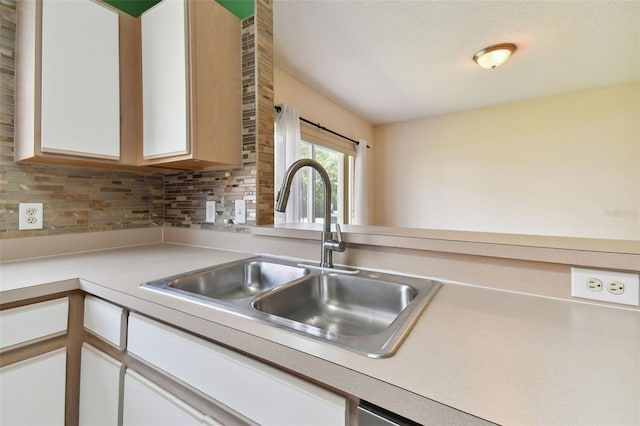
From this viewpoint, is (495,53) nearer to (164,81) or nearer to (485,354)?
(164,81)

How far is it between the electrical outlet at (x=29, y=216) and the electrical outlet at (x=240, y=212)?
32.6 inches

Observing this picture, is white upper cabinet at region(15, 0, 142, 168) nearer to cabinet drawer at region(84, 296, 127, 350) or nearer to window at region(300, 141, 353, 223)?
cabinet drawer at region(84, 296, 127, 350)

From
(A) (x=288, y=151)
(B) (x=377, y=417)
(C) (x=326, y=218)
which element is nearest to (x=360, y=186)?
(A) (x=288, y=151)

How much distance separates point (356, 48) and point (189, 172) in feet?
5.61

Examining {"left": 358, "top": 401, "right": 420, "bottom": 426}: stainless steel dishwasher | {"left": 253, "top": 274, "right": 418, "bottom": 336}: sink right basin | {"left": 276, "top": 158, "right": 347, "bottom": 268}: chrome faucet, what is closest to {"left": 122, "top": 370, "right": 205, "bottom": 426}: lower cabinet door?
{"left": 253, "top": 274, "right": 418, "bottom": 336}: sink right basin

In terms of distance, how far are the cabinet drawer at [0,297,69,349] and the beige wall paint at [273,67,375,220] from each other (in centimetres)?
175

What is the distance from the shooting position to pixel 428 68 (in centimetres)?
270

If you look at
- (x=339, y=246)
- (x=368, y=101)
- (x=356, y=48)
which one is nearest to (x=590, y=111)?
(x=368, y=101)

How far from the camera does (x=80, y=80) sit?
1.15 metres

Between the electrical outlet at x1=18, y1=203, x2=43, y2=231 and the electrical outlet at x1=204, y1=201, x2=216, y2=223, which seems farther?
the electrical outlet at x1=204, y1=201, x2=216, y2=223

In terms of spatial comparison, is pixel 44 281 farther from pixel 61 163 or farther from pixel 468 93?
pixel 468 93

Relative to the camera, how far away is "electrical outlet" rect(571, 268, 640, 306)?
26.1 inches

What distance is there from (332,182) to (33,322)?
3363 millimetres

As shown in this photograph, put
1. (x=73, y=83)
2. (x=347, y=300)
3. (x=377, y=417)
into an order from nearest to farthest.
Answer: (x=377, y=417), (x=347, y=300), (x=73, y=83)
